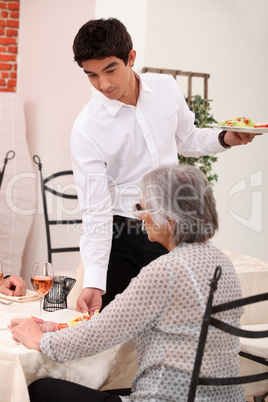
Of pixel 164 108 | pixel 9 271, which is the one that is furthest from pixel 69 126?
pixel 164 108

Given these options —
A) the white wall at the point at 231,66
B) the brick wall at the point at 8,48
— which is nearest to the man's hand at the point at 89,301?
the white wall at the point at 231,66

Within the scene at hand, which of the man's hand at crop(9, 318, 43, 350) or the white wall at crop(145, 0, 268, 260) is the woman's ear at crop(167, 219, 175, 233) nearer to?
the man's hand at crop(9, 318, 43, 350)

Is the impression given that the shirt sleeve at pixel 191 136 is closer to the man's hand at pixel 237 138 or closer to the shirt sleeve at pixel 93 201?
the man's hand at pixel 237 138

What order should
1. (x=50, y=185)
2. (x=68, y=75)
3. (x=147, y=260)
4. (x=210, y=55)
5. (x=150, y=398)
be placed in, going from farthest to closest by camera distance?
(x=210, y=55), (x=50, y=185), (x=68, y=75), (x=147, y=260), (x=150, y=398)

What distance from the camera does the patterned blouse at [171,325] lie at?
151cm

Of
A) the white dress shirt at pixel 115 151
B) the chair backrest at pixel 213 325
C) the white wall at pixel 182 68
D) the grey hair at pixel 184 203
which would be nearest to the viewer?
the chair backrest at pixel 213 325

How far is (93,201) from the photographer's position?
219 cm

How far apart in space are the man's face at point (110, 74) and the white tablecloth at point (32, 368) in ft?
2.82

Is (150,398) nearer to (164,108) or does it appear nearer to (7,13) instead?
(164,108)

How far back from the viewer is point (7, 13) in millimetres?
5855

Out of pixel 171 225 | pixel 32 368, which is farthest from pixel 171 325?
pixel 32 368

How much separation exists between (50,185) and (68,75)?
930mm

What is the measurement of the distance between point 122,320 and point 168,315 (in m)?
0.11

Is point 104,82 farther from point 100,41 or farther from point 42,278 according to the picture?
point 42,278
